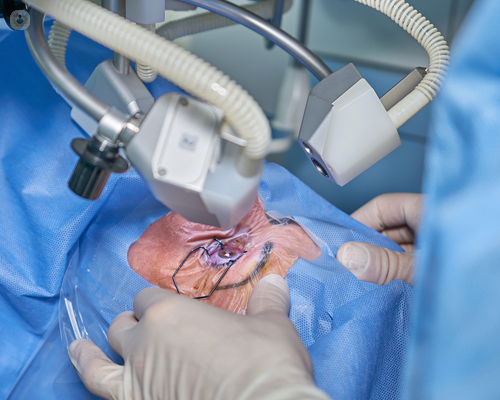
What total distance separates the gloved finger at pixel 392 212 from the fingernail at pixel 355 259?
9.9 inches

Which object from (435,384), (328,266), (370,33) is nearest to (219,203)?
(435,384)

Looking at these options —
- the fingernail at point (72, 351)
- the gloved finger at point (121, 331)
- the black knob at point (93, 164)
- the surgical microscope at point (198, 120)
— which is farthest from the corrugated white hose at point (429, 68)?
the fingernail at point (72, 351)

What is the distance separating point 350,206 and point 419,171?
0.22m

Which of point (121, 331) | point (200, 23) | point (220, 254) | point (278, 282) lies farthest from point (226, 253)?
point (200, 23)

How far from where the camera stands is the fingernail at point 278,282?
2.28ft

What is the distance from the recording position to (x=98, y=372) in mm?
639

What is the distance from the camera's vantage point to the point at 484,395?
327 mm

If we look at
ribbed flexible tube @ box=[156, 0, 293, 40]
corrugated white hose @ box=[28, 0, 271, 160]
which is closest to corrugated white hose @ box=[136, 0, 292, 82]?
ribbed flexible tube @ box=[156, 0, 293, 40]

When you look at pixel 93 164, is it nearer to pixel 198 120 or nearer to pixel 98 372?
pixel 198 120

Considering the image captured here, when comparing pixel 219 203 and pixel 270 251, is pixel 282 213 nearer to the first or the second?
pixel 270 251

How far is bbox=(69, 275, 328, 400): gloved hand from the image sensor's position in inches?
19.4

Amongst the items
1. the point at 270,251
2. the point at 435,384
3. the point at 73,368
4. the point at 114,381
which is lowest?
the point at 73,368

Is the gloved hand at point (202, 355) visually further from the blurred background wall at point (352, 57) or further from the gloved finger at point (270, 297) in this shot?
the blurred background wall at point (352, 57)

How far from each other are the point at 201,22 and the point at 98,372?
0.78 metres
